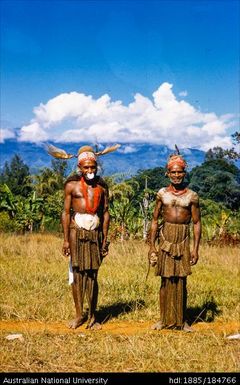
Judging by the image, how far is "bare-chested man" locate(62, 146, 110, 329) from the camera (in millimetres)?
5621

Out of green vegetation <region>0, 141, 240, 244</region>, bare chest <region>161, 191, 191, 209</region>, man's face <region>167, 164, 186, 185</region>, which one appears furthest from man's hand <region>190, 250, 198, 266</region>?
green vegetation <region>0, 141, 240, 244</region>

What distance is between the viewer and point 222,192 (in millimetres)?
33750

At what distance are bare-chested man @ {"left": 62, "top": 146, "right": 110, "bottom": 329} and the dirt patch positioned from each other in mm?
166

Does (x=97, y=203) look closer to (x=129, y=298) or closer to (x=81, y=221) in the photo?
(x=81, y=221)

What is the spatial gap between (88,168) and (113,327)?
77.2 inches

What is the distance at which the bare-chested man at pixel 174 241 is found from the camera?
5.57 meters

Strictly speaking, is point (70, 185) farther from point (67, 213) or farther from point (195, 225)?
point (195, 225)

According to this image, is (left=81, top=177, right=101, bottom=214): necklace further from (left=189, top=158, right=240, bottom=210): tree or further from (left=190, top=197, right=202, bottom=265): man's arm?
(left=189, top=158, right=240, bottom=210): tree

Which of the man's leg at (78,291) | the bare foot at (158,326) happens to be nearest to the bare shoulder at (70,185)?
the man's leg at (78,291)

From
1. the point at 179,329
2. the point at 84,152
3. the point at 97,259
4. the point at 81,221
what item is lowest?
the point at 179,329

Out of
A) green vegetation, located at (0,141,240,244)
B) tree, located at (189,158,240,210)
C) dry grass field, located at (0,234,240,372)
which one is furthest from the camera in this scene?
tree, located at (189,158,240,210)

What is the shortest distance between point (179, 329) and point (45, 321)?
1.65m

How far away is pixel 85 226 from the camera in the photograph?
5.63 metres

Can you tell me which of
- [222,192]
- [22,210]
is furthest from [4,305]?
[222,192]
